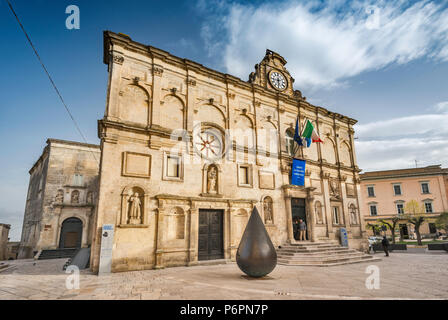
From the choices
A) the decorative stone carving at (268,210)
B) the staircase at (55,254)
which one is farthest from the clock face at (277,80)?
the staircase at (55,254)

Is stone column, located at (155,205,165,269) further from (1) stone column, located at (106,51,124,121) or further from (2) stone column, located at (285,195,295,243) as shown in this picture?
(2) stone column, located at (285,195,295,243)

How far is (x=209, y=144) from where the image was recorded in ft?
47.8

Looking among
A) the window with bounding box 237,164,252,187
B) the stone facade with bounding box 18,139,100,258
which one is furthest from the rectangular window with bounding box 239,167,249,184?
the stone facade with bounding box 18,139,100,258

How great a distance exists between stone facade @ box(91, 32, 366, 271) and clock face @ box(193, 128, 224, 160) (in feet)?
0.20

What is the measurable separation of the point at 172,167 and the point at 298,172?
8.87m

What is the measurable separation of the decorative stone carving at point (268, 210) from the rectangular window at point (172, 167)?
585 centimetres

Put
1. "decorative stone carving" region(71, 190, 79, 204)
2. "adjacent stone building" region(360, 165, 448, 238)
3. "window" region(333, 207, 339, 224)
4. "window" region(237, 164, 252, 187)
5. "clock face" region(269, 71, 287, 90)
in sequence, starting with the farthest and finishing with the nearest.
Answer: "adjacent stone building" region(360, 165, 448, 238) < "decorative stone carving" region(71, 190, 79, 204) < "window" region(333, 207, 339, 224) < "clock face" region(269, 71, 287, 90) < "window" region(237, 164, 252, 187)

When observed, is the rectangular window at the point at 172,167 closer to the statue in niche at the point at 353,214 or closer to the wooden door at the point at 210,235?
the wooden door at the point at 210,235

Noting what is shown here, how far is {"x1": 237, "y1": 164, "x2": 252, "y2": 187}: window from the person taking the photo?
49.7ft

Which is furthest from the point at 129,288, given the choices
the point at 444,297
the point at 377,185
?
the point at 377,185

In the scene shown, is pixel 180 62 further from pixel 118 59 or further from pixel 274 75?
Answer: pixel 274 75

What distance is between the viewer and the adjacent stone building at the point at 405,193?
38.5 m

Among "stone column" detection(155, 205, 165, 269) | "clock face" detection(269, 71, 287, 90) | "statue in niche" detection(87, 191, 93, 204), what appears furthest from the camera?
"statue in niche" detection(87, 191, 93, 204)

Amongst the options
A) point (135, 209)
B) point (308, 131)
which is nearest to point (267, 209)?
point (308, 131)
